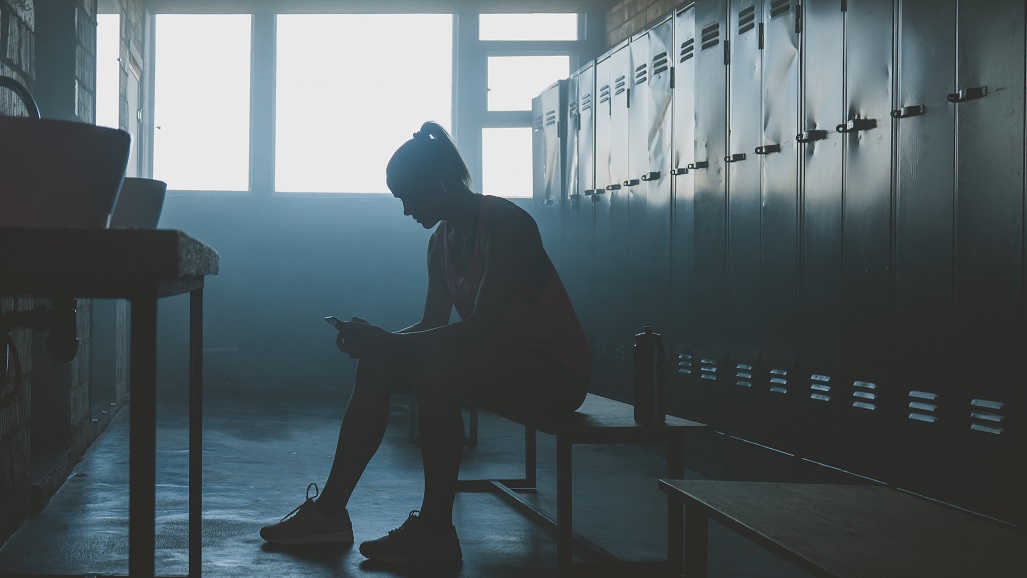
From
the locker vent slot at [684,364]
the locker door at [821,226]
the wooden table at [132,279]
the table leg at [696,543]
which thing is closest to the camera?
the wooden table at [132,279]

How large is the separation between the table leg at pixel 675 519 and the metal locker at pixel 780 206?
94 centimetres

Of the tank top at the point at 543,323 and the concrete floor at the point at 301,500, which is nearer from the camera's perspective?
the concrete floor at the point at 301,500

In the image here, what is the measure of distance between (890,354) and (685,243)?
1.30 meters

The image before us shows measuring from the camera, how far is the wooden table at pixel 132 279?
97cm

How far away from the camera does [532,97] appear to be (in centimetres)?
652

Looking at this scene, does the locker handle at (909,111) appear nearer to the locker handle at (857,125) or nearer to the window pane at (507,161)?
the locker handle at (857,125)

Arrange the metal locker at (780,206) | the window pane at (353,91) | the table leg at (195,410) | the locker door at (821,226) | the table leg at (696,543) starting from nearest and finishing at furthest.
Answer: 1. the table leg at (696,543)
2. the table leg at (195,410)
3. the locker door at (821,226)
4. the metal locker at (780,206)
5. the window pane at (353,91)

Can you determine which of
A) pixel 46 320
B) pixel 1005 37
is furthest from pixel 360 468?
pixel 1005 37

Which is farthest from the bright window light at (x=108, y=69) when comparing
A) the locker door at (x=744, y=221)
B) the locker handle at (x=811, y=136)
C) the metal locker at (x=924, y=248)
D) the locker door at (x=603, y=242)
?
the metal locker at (x=924, y=248)

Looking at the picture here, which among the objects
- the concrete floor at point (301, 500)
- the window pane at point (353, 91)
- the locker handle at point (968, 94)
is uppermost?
the window pane at point (353, 91)

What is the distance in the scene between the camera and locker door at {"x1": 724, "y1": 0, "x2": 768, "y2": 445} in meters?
3.25

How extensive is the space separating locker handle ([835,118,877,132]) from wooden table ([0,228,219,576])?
6.87 feet

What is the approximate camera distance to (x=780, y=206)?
3.12 metres

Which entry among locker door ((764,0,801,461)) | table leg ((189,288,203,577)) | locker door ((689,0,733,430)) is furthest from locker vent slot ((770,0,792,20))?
table leg ((189,288,203,577))
